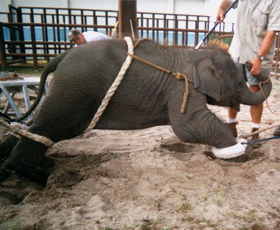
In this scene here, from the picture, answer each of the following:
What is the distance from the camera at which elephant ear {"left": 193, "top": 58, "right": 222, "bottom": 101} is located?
2920 mm

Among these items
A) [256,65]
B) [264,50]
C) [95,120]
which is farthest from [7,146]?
[264,50]

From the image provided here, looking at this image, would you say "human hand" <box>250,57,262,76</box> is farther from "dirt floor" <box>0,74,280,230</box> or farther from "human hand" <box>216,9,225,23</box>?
"human hand" <box>216,9,225,23</box>

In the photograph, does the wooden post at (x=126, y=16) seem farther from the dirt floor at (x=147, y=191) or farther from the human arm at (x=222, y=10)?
the dirt floor at (x=147, y=191)

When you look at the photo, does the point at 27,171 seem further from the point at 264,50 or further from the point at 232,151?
the point at 264,50

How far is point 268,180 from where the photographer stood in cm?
269

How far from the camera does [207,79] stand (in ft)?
9.65

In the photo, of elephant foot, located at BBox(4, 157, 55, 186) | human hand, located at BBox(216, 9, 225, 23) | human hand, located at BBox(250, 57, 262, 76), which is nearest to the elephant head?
human hand, located at BBox(250, 57, 262, 76)

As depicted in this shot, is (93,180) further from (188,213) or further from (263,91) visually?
(263,91)

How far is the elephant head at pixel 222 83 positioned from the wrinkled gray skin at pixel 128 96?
10 mm

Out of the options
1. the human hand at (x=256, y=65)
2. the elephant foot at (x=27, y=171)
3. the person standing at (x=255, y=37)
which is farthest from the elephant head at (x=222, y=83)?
the elephant foot at (x=27, y=171)

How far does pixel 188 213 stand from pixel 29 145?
152 cm

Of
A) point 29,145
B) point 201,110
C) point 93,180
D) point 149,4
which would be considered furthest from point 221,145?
point 149,4

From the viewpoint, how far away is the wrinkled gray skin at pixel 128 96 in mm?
2635

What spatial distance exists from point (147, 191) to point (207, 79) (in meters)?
1.28
